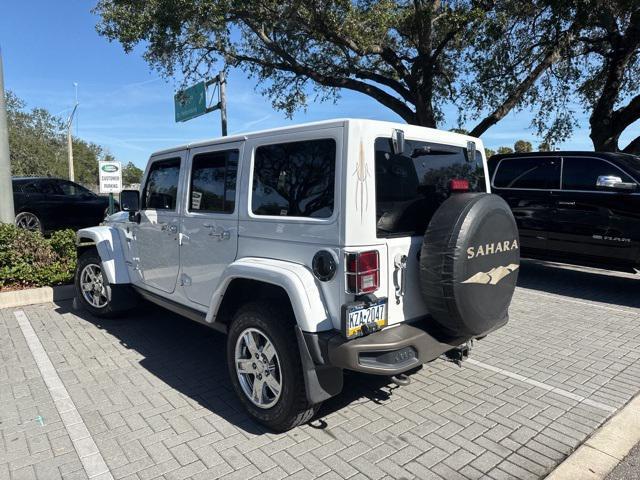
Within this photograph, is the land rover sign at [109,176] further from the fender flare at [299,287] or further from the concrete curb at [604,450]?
the concrete curb at [604,450]

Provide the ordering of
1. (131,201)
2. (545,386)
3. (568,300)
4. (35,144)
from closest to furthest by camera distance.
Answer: (545,386), (131,201), (568,300), (35,144)

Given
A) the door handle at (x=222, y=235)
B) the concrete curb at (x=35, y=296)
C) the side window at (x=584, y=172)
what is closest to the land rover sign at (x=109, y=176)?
the concrete curb at (x=35, y=296)

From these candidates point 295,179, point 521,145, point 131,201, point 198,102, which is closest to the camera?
point 295,179

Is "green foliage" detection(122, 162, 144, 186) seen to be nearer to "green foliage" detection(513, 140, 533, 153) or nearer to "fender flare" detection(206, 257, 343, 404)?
"green foliage" detection(513, 140, 533, 153)

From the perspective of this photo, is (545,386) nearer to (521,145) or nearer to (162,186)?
(162,186)

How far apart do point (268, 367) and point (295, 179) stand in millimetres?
1296

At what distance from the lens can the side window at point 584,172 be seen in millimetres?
6680

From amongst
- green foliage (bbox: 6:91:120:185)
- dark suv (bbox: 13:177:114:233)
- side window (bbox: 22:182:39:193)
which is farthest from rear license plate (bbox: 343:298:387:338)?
green foliage (bbox: 6:91:120:185)

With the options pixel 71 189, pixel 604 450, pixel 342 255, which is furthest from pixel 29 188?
pixel 604 450

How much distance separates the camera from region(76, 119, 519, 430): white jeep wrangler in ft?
9.01

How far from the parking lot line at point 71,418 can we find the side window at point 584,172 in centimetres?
700

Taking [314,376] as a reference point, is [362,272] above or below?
above

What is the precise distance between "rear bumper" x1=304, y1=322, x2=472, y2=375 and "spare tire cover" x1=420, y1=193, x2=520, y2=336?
23 centimetres

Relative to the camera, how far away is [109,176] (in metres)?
11.2
